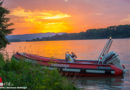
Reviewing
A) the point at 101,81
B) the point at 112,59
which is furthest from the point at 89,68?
the point at 112,59

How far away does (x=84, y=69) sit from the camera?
44.7ft

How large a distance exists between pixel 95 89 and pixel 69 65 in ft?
12.2

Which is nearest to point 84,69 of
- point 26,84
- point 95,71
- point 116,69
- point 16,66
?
point 95,71

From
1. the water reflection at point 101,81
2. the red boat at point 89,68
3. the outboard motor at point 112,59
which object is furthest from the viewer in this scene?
the outboard motor at point 112,59

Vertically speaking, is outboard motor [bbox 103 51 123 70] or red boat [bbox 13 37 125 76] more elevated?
outboard motor [bbox 103 51 123 70]

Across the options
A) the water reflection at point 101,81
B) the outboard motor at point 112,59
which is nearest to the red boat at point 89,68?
the outboard motor at point 112,59

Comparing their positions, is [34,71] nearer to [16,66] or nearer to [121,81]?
[16,66]

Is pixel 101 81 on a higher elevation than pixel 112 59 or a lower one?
lower

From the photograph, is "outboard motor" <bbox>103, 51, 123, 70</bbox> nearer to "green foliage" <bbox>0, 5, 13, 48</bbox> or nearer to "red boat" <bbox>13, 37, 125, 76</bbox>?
"red boat" <bbox>13, 37, 125, 76</bbox>

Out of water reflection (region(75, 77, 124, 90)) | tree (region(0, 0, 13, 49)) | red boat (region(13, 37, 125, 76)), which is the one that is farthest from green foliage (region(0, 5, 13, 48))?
water reflection (region(75, 77, 124, 90))

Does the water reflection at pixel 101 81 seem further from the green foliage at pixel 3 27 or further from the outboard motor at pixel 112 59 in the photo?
the green foliage at pixel 3 27

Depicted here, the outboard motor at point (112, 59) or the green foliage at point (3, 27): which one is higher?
the green foliage at point (3, 27)

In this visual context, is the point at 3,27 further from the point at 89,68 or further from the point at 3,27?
the point at 89,68

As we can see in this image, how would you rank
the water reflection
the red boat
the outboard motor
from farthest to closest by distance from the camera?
the outboard motor → the red boat → the water reflection
